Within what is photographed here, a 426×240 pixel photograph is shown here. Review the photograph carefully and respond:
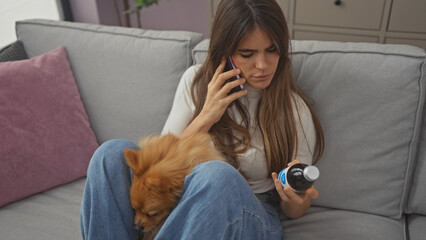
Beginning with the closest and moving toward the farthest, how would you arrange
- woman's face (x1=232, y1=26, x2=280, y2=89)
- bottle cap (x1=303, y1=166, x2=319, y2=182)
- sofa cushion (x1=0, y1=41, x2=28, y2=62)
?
bottle cap (x1=303, y1=166, x2=319, y2=182) → woman's face (x1=232, y1=26, x2=280, y2=89) → sofa cushion (x1=0, y1=41, x2=28, y2=62)

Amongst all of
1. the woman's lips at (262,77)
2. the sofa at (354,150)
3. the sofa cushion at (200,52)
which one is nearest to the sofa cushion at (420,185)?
the sofa at (354,150)

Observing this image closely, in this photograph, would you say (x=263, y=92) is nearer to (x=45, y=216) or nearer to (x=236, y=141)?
(x=236, y=141)

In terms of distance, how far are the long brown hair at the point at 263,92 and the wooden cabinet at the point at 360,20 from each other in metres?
1.54

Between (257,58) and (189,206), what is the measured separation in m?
0.52

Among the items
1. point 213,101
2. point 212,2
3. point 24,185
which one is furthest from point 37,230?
point 212,2

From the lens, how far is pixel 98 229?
1055 mm

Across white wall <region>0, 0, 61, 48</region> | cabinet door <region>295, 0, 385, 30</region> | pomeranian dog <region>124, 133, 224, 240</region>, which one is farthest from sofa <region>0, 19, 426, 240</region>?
cabinet door <region>295, 0, 385, 30</region>

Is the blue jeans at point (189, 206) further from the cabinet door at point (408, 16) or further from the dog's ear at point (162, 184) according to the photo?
the cabinet door at point (408, 16)

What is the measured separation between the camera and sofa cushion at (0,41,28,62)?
174cm

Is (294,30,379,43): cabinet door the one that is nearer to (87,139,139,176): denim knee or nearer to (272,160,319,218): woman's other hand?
(272,160,319,218): woman's other hand

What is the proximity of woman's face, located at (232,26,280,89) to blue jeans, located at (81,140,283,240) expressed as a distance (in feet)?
1.17

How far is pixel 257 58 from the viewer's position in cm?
116

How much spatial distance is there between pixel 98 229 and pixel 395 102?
3.65 ft

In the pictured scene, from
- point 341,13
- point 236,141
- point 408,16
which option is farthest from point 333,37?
point 236,141
